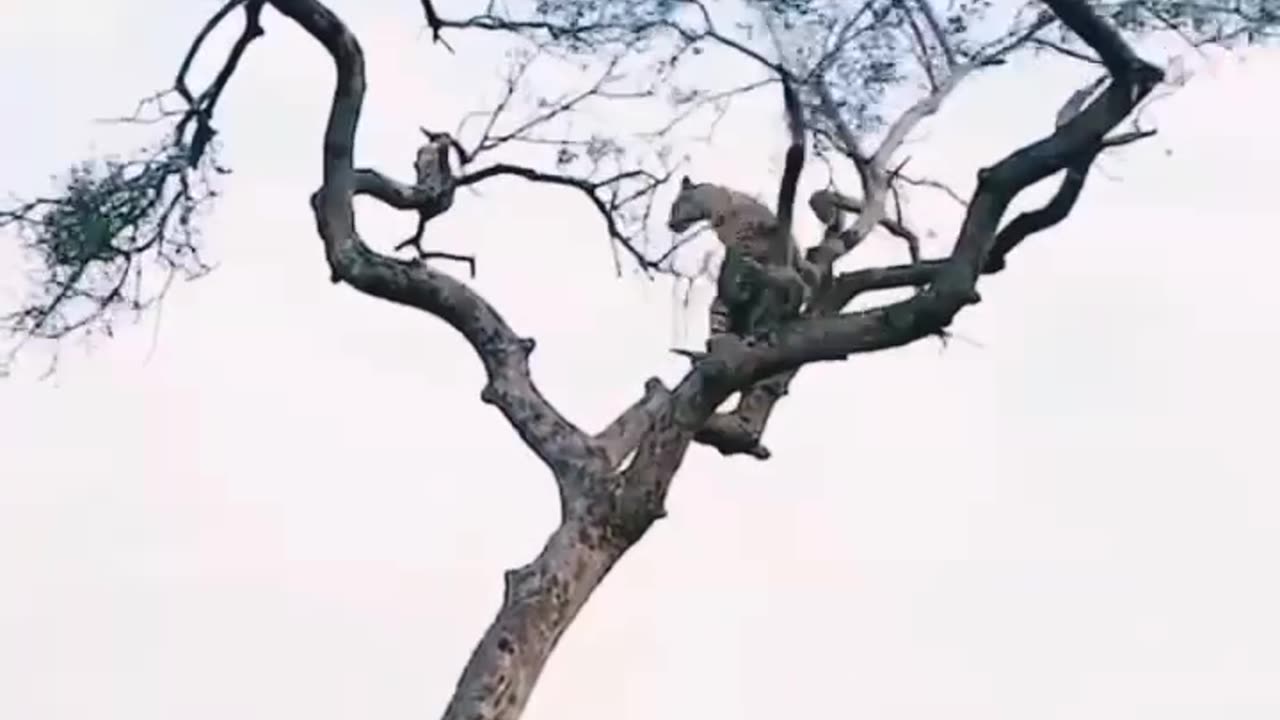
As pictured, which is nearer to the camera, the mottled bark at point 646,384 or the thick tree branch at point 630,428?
the mottled bark at point 646,384

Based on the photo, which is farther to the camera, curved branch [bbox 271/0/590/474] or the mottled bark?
curved branch [bbox 271/0/590/474]

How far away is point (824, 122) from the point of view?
22.4ft

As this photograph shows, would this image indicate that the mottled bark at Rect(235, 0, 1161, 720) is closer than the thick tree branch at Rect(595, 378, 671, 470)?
Yes

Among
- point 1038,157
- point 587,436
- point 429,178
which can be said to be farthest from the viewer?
point 429,178

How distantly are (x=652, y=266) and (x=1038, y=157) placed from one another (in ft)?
5.29

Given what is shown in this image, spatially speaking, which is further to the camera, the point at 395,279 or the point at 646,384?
the point at 646,384

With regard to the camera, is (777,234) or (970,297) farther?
(777,234)

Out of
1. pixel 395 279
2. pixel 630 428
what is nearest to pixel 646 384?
pixel 630 428

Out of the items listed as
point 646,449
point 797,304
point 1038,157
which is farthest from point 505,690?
point 1038,157

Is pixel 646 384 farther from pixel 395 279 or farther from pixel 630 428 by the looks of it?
pixel 395 279

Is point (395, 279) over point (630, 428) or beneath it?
over

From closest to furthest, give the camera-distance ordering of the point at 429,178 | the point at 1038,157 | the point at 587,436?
the point at 1038,157
the point at 587,436
the point at 429,178

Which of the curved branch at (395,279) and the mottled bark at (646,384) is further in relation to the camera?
the curved branch at (395,279)

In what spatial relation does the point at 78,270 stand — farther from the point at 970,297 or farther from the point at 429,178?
the point at 970,297
